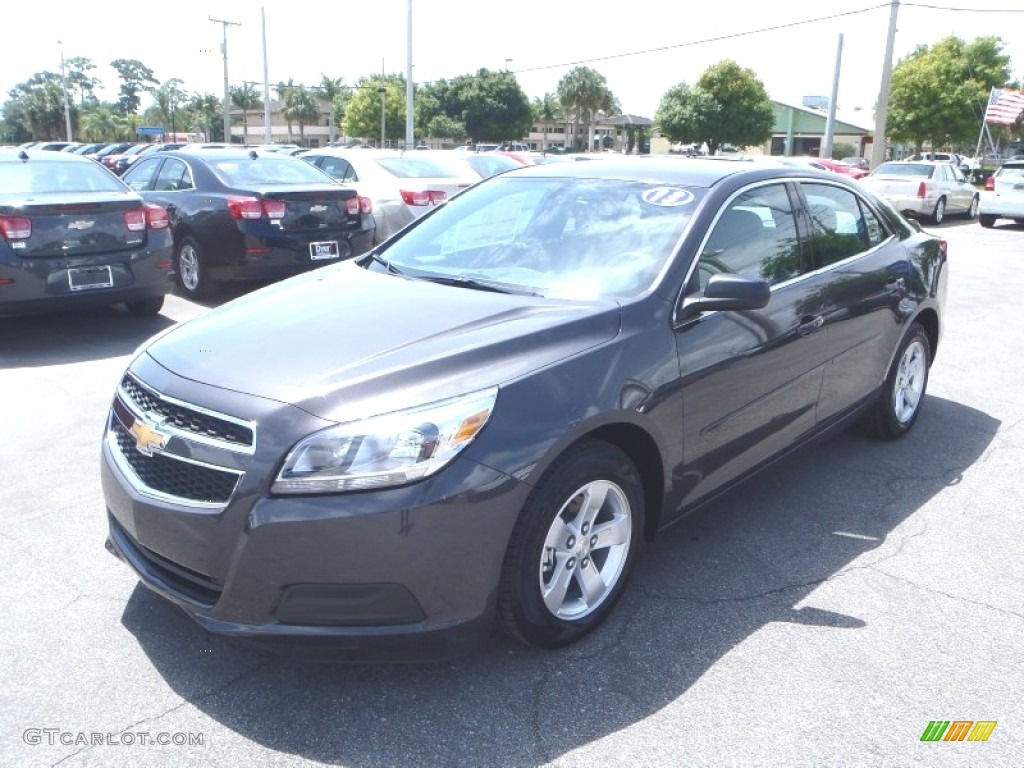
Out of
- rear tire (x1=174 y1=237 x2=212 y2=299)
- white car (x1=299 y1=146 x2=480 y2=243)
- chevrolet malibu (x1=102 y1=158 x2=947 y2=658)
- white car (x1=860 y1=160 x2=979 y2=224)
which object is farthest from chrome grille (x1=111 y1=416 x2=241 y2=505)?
white car (x1=860 y1=160 x2=979 y2=224)

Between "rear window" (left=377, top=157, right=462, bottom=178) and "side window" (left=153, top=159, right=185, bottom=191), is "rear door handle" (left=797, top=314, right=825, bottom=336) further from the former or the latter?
"rear window" (left=377, top=157, right=462, bottom=178)

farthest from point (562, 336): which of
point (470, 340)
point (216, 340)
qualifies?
point (216, 340)

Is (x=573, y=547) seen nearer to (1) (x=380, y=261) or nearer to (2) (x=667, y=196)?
(2) (x=667, y=196)

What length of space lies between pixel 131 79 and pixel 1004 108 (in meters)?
118

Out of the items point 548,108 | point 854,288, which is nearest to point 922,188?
point 854,288

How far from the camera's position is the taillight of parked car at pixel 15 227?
6883 mm

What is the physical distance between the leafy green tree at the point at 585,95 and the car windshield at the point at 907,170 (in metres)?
65.9

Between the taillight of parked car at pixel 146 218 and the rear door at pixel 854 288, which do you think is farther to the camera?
the taillight of parked car at pixel 146 218

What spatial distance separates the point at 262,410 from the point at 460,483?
2.06 ft

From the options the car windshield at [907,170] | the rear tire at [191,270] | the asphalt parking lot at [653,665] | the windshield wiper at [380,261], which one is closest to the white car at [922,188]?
the car windshield at [907,170]

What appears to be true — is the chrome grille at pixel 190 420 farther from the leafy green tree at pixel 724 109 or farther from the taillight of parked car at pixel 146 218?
the leafy green tree at pixel 724 109

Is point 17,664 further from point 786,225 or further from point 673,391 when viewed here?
point 786,225

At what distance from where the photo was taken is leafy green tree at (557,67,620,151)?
83.8 metres

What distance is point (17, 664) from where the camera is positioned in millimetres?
2979
